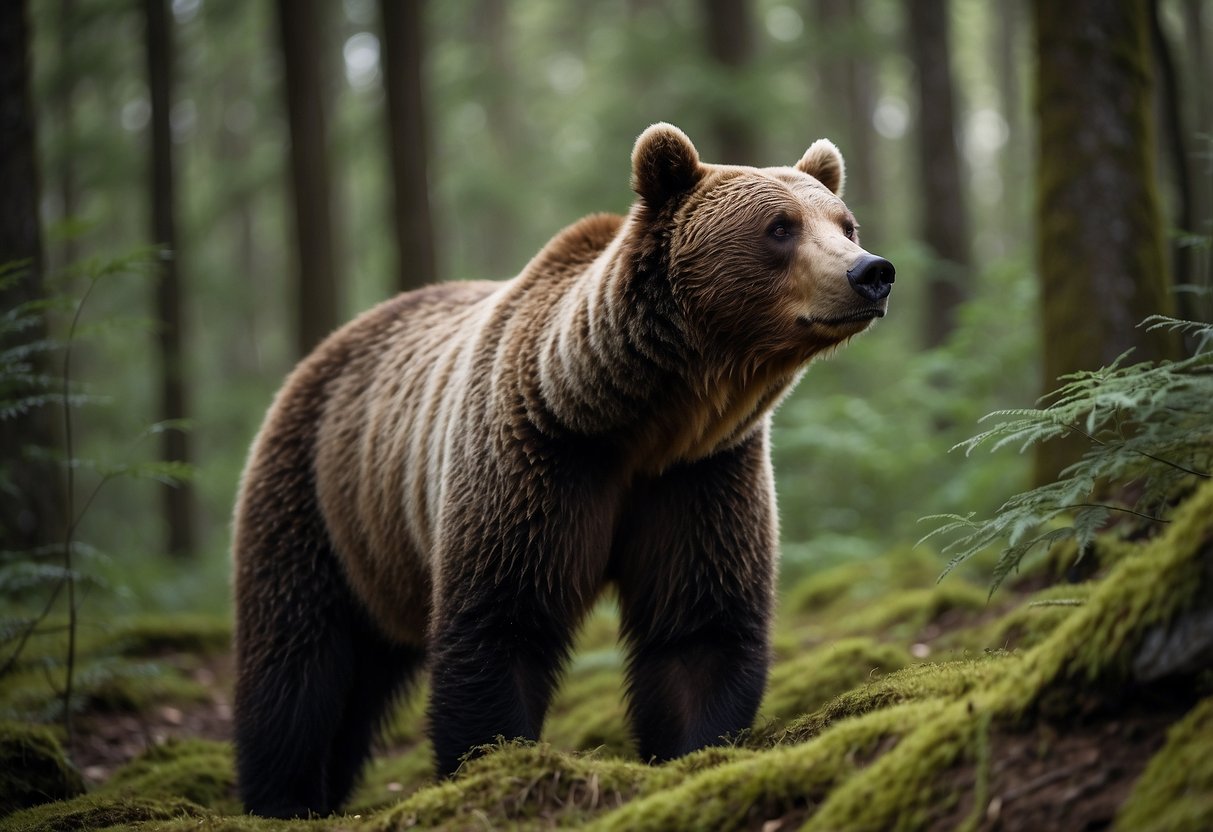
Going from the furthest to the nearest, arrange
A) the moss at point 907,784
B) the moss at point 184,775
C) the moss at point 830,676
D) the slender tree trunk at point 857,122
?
the slender tree trunk at point 857,122, the moss at point 184,775, the moss at point 830,676, the moss at point 907,784

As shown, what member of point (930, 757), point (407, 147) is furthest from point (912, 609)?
point (407, 147)

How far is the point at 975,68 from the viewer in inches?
1731

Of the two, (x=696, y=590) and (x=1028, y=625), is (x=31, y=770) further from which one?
(x=1028, y=625)

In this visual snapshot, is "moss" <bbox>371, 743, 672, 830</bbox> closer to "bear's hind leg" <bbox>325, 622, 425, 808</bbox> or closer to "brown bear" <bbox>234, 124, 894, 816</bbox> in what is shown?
"brown bear" <bbox>234, 124, 894, 816</bbox>

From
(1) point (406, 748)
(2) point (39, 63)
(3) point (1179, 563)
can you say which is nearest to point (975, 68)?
(2) point (39, 63)

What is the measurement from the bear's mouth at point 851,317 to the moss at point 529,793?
1.81 m

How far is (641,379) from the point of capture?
4500mm

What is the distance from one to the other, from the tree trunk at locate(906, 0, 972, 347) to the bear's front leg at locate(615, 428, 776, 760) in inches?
442

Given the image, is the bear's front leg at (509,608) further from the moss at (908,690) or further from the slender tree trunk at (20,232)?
the slender tree trunk at (20,232)

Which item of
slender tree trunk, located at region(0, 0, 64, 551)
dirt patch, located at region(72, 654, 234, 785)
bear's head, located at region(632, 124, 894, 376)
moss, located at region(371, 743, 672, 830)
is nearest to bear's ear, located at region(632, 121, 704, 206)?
bear's head, located at region(632, 124, 894, 376)

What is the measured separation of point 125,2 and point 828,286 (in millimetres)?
15345

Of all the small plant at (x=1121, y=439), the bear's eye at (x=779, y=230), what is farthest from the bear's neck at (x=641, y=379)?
the small plant at (x=1121, y=439)

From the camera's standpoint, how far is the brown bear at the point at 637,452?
14.6ft

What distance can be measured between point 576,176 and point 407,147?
433 inches
